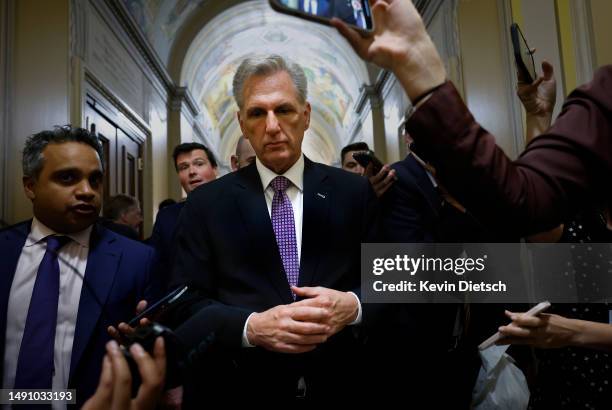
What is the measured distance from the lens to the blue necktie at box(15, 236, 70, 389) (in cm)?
187

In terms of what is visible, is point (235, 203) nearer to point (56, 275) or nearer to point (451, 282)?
point (56, 275)

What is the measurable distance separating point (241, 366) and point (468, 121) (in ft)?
4.15

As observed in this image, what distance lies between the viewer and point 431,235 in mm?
2217

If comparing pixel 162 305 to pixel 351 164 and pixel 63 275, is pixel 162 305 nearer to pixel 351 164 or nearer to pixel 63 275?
pixel 63 275

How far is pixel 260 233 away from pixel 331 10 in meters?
1.09

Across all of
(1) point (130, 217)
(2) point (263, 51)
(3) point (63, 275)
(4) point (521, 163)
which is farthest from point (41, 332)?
(2) point (263, 51)

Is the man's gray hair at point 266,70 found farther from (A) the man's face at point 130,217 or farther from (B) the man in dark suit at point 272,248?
(A) the man's face at point 130,217

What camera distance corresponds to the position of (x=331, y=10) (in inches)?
35.2

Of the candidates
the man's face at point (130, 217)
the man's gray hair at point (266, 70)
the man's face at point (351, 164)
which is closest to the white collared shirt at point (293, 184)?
the man's gray hair at point (266, 70)

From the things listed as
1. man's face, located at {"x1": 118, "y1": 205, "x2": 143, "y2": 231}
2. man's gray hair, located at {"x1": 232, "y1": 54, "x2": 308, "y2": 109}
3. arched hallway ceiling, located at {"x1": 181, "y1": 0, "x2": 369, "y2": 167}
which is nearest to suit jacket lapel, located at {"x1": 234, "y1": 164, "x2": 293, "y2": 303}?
man's gray hair, located at {"x1": 232, "y1": 54, "x2": 308, "y2": 109}

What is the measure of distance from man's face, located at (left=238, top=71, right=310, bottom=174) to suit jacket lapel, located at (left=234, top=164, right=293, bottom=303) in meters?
0.14

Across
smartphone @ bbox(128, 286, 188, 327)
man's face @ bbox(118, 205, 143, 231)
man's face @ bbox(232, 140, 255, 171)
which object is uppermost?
man's face @ bbox(232, 140, 255, 171)

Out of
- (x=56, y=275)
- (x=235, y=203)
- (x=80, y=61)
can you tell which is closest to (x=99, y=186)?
(x=56, y=275)

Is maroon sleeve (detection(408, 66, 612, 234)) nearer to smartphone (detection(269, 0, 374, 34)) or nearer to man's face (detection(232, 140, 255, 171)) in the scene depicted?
smartphone (detection(269, 0, 374, 34))
